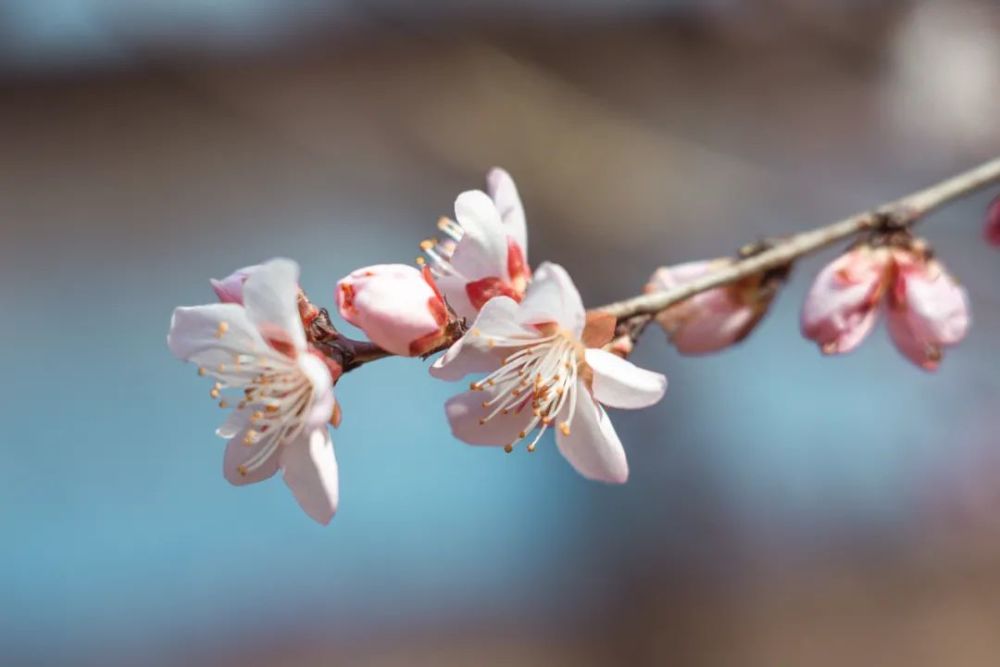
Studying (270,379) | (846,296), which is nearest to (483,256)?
(270,379)

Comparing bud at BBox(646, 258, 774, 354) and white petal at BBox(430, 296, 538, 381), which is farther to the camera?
bud at BBox(646, 258, 774, 354)

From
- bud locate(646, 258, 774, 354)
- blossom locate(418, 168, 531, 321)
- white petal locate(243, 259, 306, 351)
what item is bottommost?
white petal locate(243, 259, 306, 351)

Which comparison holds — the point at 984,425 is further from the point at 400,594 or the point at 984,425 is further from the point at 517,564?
the point at 400,594

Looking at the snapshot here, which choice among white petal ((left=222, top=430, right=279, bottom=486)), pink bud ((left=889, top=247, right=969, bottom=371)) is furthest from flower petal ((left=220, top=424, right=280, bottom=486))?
pink bud ((left=889, top=247, right=969, bottom=371))

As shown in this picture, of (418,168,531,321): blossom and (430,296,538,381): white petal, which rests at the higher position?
(418,168,531,321): blossom

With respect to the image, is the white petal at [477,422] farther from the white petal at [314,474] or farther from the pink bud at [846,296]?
the pink bud at [846,296]

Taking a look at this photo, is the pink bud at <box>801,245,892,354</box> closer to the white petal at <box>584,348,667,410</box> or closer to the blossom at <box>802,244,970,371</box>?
the blossom at <box>802,244,970,371</box>

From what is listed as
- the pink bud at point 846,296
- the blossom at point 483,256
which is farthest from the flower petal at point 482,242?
the pink bud at point 846,296
